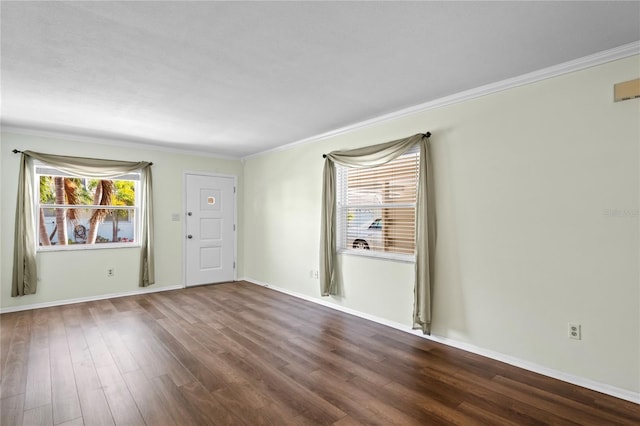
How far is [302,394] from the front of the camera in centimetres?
239

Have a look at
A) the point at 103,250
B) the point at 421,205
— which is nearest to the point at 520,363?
the point at 421,205

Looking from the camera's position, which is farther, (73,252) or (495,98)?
(73,252)

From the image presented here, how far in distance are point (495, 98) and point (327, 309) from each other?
3258 mm

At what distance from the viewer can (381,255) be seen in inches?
158

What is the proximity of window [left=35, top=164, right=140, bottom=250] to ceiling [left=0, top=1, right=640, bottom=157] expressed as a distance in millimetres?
1314

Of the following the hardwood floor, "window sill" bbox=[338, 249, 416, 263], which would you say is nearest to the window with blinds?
"window sill" bbox=[338, 249, 416, 263]

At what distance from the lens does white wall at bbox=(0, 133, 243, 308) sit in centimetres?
437

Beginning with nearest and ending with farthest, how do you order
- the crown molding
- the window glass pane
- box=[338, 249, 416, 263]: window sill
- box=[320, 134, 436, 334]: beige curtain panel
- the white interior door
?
1. the crown molding
2. box=[320, 134, 436, 334]: beige curtain panel
3. box=[338, 249, 416, 263]: window sill
4. the window glass pane
5. the white interior door

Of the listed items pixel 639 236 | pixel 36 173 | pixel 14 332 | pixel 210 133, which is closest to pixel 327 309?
pixel 210 133

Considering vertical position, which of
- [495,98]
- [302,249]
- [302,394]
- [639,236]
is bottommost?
[302,394]

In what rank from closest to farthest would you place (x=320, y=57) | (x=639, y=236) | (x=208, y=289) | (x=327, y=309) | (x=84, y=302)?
(x=639, y=236) → (x=320, y=57) → (x=327, y=309) → (x=84, y=302) → (x=208, y=289)

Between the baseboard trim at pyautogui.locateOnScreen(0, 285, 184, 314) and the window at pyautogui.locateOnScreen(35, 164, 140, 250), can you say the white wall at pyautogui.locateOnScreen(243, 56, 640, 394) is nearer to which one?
the baseboard trim at pyautogui.locateOnScreen(0, 285, 184, 314)

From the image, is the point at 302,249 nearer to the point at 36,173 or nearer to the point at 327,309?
the point at 327,309

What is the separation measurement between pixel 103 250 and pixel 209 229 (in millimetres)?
1725
